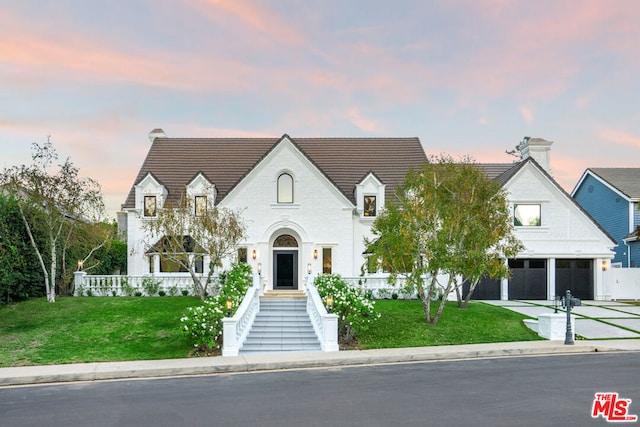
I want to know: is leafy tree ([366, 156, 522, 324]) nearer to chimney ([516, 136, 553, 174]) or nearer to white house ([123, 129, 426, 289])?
white house ([123, 129, 426, 289])

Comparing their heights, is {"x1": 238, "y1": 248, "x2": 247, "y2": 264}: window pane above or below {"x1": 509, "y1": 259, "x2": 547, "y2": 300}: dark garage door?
above

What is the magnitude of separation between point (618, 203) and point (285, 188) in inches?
988

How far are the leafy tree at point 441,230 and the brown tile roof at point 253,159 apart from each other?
1015 centimetres

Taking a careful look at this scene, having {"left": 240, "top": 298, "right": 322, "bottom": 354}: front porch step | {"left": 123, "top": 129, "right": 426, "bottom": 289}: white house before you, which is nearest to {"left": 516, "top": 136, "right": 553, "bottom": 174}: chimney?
{"left": 123, "top": 129, "right": 426, "bottom": 289}: white house

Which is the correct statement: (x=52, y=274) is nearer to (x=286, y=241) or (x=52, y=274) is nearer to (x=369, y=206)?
(x=286, y=241)

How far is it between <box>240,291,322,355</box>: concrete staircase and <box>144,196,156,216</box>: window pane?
1000 centimetres

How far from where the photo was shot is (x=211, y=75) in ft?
88.3

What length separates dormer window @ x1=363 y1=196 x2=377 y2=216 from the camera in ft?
109

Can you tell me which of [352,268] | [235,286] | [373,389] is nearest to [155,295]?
[235,286]

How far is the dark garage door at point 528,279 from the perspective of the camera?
111 ft

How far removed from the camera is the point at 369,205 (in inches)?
1316

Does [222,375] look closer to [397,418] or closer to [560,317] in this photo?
[397,418]

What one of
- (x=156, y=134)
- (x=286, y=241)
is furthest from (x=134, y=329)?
(x=156, y=134)

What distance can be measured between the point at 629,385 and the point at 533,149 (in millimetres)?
28527
